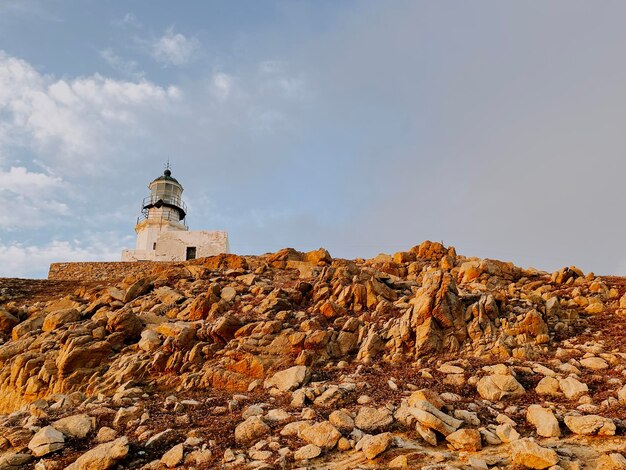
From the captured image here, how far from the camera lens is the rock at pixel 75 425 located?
347 inches

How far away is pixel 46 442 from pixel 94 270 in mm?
25279

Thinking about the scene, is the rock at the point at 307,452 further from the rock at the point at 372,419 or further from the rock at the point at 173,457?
the rock at the point at 173,457

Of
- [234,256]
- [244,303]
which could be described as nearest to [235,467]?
[244,303]

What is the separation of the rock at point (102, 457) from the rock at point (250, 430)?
2.06m

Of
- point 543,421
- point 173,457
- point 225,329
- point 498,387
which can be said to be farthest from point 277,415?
point 225,329

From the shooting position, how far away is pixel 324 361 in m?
12.5

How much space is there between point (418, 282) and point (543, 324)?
6177mm

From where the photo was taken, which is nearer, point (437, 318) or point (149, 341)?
point (437, 318)

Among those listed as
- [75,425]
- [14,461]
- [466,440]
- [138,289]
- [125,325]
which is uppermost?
[138,289]

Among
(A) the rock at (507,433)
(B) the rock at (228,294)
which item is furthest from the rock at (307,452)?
(B) the rock at (228,294)

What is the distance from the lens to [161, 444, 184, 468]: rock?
7.53m

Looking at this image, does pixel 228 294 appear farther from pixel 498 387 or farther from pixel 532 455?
pixel 532 455

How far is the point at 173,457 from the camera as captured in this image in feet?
25.0

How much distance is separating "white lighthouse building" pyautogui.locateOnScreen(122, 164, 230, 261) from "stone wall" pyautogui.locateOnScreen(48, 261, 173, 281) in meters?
4.58
